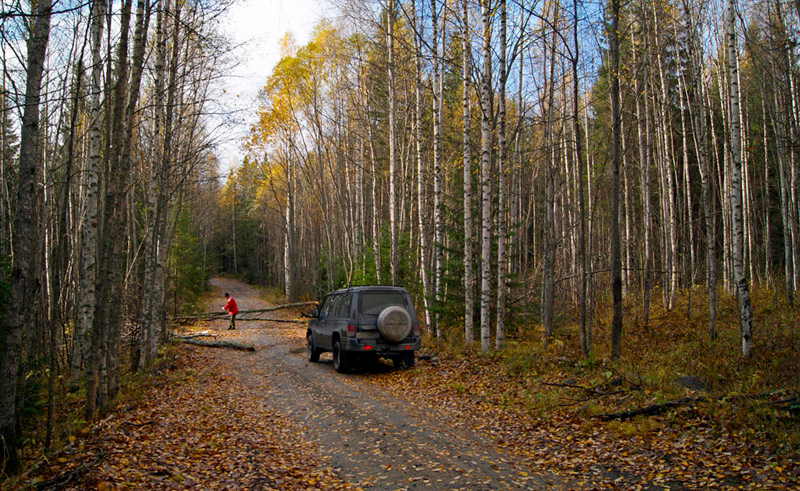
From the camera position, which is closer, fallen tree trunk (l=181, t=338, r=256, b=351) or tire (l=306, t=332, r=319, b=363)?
tire (l=306, t=332, r=319, b=363)

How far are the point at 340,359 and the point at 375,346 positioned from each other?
1065mm

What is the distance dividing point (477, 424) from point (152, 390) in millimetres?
6675

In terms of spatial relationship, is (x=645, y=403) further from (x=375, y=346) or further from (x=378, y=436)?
(x=375, y=346)

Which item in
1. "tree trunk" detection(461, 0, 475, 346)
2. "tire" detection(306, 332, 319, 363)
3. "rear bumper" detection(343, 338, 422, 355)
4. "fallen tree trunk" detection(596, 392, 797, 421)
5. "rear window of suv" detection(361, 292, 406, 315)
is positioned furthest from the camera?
"tire" detection(306, 332, 319, 363)

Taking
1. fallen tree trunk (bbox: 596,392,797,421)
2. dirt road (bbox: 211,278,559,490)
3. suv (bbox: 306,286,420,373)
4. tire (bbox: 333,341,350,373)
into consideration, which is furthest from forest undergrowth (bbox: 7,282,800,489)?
suv (bbox: 306,286,420,373)

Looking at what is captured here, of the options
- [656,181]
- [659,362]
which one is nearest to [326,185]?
[656,181]

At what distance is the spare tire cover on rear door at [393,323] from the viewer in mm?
10758

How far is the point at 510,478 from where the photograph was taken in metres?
4.97

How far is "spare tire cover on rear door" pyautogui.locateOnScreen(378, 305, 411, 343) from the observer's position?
10758 mm

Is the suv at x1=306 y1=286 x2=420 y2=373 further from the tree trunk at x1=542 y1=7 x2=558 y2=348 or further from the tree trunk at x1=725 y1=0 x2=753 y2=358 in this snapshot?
the tree trunk at x1=725 y1=0 x2=753 y2=358

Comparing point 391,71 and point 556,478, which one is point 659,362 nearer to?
point 556,478

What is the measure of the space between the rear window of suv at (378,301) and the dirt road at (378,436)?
1.55 m

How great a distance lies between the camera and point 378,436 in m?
6.59

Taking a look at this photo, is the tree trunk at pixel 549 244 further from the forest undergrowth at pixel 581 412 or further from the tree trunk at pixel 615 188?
the tree trunk at pixel 615 188
